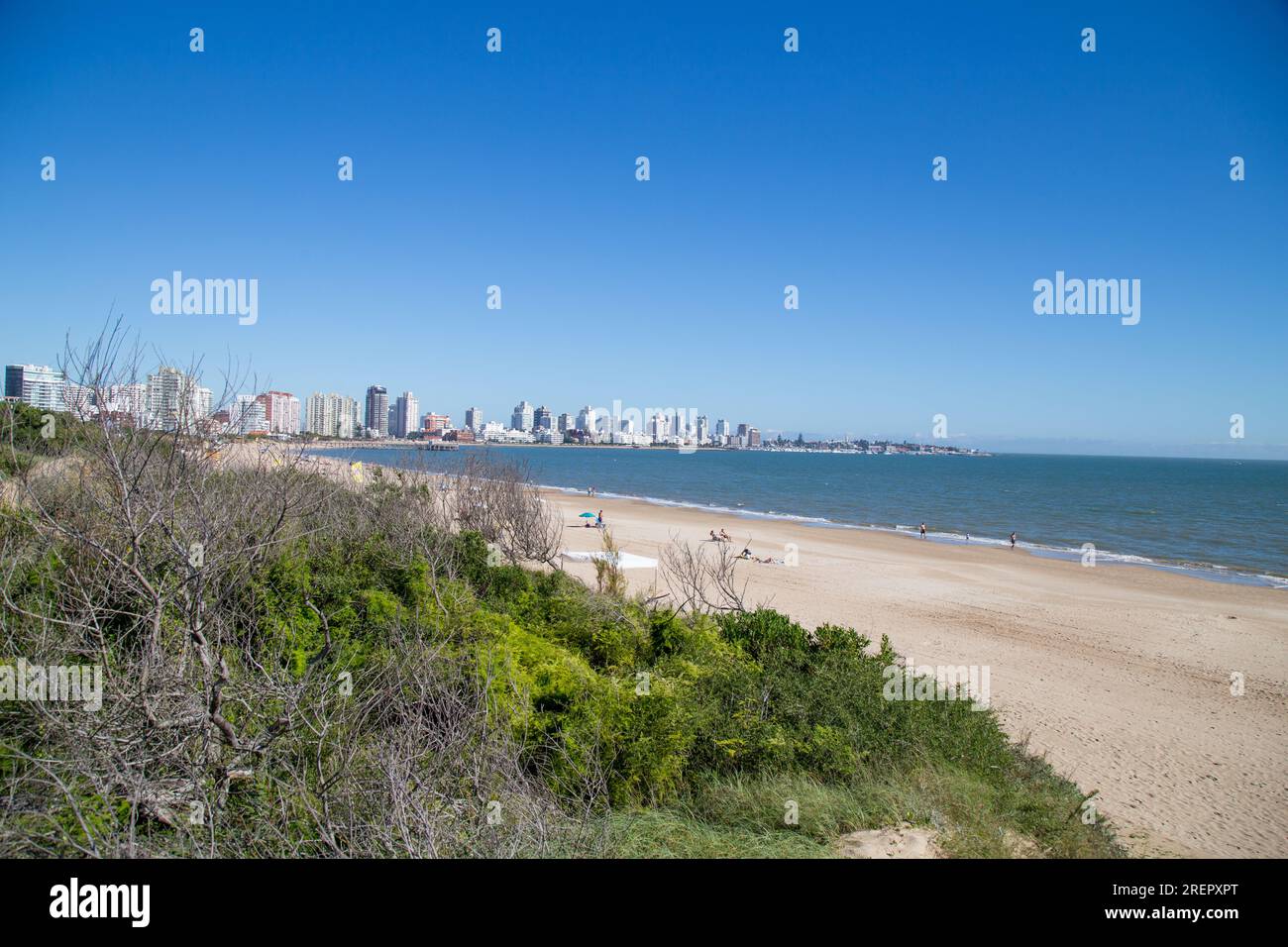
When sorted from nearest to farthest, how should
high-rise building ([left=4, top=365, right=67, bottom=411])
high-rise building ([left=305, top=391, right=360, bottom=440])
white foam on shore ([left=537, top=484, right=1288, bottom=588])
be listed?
high-rise building ([left=4, top=365, right=67, bottom=411])
white foam on shore ([left=537, top=484, right=1288, bottom=588])
high-rise building ([left=305, top=391, right=360, bottom=440])

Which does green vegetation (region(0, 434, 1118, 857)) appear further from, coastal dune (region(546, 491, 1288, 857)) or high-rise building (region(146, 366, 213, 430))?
coastal dune (region(546, 491, 1288, 857))

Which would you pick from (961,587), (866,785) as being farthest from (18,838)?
(961,587)

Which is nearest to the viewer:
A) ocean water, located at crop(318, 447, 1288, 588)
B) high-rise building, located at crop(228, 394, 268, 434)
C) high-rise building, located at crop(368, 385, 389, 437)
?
high-rise building, located at crop(228, 394, 268, 434)

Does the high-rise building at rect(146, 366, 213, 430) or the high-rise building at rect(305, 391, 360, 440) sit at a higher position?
the high-rise building at rect(305, 391, 360, 440)

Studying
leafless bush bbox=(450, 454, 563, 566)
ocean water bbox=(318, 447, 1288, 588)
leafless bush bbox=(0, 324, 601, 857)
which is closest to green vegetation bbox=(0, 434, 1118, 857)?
leafless bush bbox=(0, 324, 601, 857)

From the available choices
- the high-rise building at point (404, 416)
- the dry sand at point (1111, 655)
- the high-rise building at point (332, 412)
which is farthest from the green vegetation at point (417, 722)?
the high-rise building at point (404, 416)
